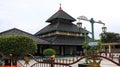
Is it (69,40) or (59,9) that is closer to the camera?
(69,40)

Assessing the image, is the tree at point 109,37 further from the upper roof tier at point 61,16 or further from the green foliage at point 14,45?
the green foliage at point 14,45

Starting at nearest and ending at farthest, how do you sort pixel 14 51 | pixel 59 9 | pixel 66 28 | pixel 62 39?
pixel 14 51, pixel 62 39, pixel 66 28, pixel 59 9

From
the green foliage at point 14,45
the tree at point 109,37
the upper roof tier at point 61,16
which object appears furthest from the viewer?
the tree at point 109,37

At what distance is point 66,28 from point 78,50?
4995mm

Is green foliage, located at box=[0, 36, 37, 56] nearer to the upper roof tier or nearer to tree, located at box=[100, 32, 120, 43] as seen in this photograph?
the upper roof tier

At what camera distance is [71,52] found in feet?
118

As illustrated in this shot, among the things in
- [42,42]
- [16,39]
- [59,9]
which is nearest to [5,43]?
[16,39]

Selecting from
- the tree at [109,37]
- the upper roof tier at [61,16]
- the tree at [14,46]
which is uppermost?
the upper roof tier at [61,16]

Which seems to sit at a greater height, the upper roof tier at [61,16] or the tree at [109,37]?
the upper roof tier at [61,16]

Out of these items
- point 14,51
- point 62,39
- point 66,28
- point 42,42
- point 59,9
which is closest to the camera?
point 14,51

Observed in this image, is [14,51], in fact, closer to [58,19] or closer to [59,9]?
[58,19]

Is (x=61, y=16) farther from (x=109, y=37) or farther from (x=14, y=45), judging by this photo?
(x=109, y=37)

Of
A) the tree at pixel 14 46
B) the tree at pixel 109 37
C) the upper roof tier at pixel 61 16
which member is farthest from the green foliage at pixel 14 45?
the tree at pixel 109 37

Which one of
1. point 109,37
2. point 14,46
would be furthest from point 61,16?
point 109,37
